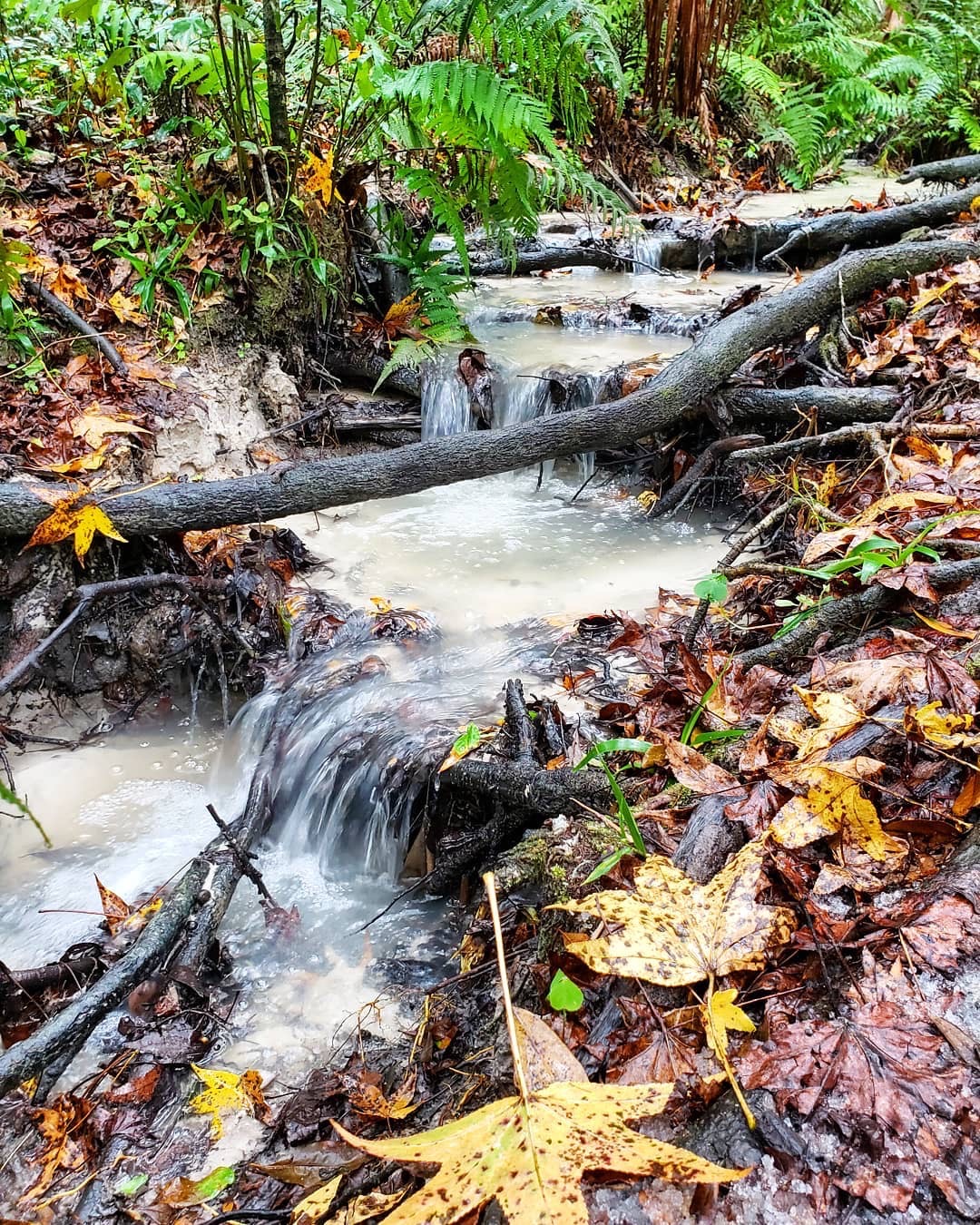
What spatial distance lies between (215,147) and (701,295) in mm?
4205

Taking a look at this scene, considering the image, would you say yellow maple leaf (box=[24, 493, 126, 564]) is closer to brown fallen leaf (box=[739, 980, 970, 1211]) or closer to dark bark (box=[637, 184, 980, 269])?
brown fallen leaf (box=[739, 980, 970, 1211])

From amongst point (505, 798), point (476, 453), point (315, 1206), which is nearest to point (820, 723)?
point (505, 798)

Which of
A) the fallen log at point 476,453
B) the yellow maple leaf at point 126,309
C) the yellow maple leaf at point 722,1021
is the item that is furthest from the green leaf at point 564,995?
the yellow maple leaf at point 126,309

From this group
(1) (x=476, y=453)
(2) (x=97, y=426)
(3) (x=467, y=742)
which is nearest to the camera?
(3) (x=467, y=742)

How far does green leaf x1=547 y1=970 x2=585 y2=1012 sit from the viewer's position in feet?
3.88

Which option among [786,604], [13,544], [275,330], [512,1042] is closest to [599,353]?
[275,330]

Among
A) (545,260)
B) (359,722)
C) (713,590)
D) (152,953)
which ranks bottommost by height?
(152,953)

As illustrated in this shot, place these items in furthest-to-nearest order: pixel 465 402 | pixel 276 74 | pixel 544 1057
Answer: pixel 465 402 < pixel 276 74 < pixel 544 1057

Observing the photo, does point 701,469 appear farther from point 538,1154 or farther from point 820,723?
point 538,1154

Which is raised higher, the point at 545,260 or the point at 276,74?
the point at 276,74

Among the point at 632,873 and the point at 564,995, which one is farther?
the point at 632,873

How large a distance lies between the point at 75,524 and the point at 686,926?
9.12 ft

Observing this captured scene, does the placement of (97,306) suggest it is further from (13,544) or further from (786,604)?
(786,604)

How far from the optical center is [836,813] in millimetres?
1401
